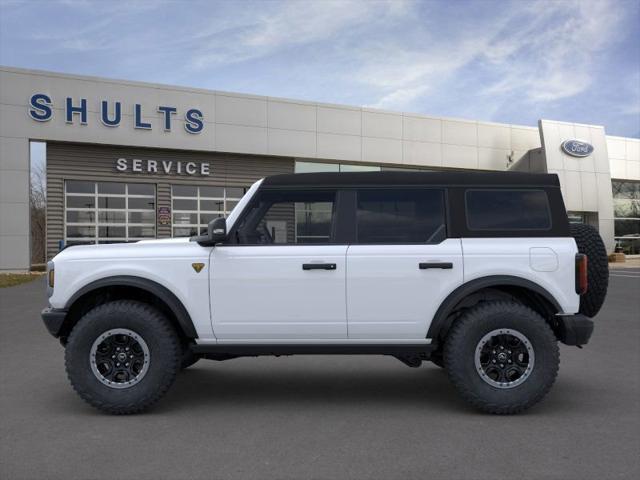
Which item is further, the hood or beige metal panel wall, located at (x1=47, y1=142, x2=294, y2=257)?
beige metal panel wall, located at (x1=47, y1=142, x2=294, y2=257)

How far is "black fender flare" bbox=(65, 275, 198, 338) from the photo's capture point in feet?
15.0

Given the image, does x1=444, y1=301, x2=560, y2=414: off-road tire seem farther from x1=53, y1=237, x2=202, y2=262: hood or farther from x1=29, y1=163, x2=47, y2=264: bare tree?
x1=29, y1=163, x2=47, y2=264: bare tree

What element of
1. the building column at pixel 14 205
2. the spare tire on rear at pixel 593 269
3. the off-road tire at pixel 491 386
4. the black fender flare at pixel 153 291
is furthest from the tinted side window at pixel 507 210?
the building column at pixel 14 205

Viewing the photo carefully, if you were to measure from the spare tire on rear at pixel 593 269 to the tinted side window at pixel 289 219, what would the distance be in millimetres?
2043

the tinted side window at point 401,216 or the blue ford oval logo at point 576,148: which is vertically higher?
the blue ford oval logo at point 576,148

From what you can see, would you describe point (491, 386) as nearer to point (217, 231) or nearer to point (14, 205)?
point (217, 231)

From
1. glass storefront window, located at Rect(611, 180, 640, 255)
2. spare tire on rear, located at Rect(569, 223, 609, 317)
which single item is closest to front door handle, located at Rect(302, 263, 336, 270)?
spare tire on rear, located at Rect(569, 223, 609, 317)

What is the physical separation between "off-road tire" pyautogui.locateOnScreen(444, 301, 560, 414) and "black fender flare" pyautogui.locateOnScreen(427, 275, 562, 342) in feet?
0.57

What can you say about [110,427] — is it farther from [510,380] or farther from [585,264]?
[585,264]

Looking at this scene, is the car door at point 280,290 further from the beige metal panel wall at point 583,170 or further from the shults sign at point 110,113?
the beige metal panel wall at point 583,170

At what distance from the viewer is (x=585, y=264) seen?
453 centimetres

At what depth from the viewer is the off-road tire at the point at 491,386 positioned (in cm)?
443

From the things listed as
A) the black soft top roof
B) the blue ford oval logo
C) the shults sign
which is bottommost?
the black soft top roof

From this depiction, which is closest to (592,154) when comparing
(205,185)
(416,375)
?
(205,185)
